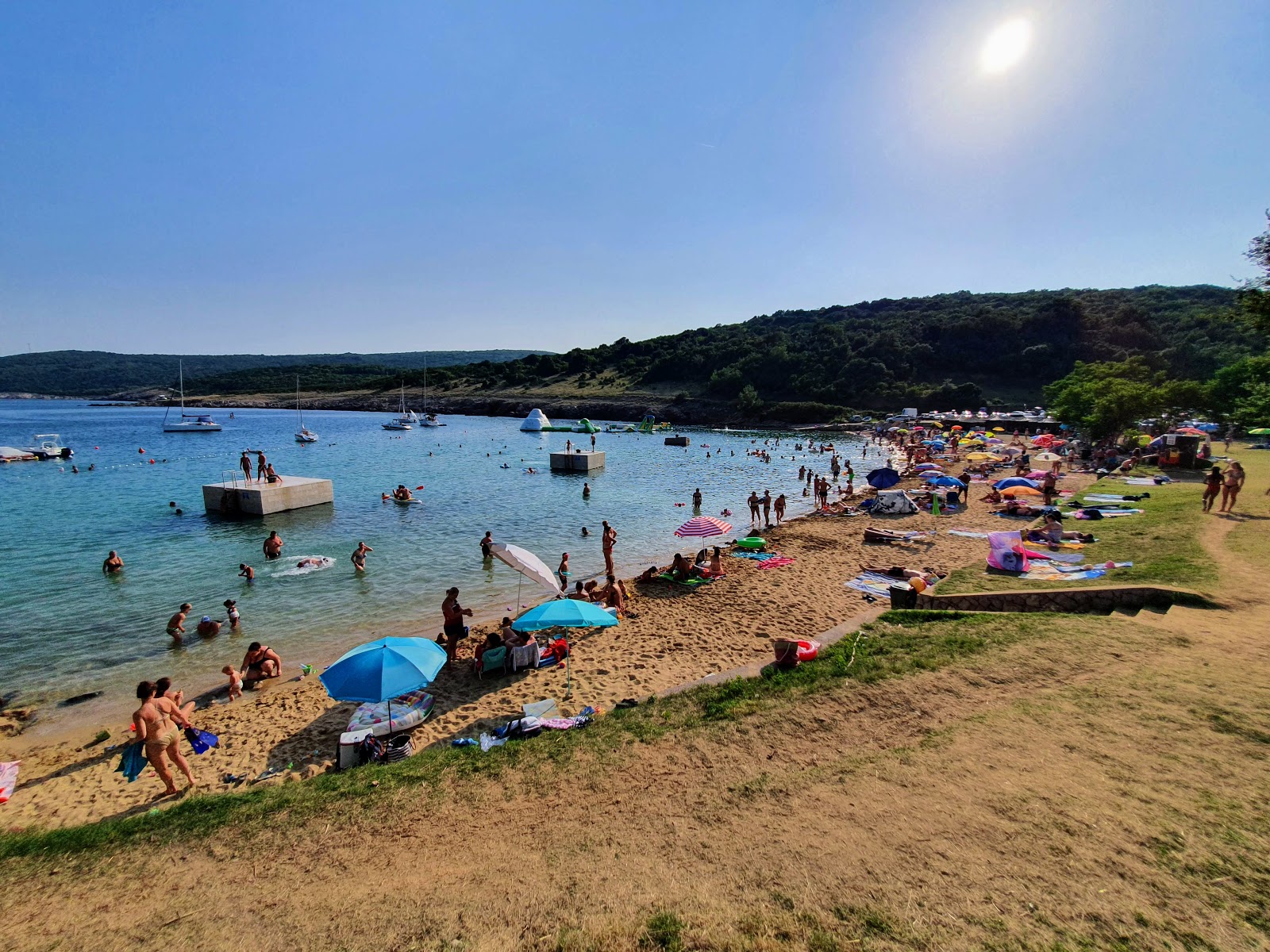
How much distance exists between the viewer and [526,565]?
11.1m

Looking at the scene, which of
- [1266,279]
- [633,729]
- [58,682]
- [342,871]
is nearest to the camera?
[342,871]

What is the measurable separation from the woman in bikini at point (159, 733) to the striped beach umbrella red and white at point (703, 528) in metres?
11.3

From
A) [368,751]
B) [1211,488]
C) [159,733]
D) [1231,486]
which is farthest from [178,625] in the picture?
[1231,486]

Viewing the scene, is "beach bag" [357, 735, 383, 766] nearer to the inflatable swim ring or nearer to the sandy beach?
the sandy beach

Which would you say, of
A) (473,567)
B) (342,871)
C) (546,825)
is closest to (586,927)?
(546,825)

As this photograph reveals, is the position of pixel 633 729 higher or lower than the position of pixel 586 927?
lower

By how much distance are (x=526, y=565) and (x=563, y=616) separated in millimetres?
2119

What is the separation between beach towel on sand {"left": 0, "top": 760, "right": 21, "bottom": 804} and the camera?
24.2 feet

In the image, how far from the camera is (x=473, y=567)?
17.8 metres

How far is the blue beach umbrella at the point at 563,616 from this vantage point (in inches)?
354

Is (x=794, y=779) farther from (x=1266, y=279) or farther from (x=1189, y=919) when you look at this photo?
(x=1266, y=279)

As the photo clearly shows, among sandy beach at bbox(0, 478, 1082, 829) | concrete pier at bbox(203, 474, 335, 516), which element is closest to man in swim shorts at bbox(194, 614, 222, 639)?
sandy beach at bbox(0, 478, 1082, 829)

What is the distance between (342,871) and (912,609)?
9702 mm

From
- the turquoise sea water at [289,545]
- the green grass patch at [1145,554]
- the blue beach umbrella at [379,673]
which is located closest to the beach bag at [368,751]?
the blue beach umbrella at [379,673]
